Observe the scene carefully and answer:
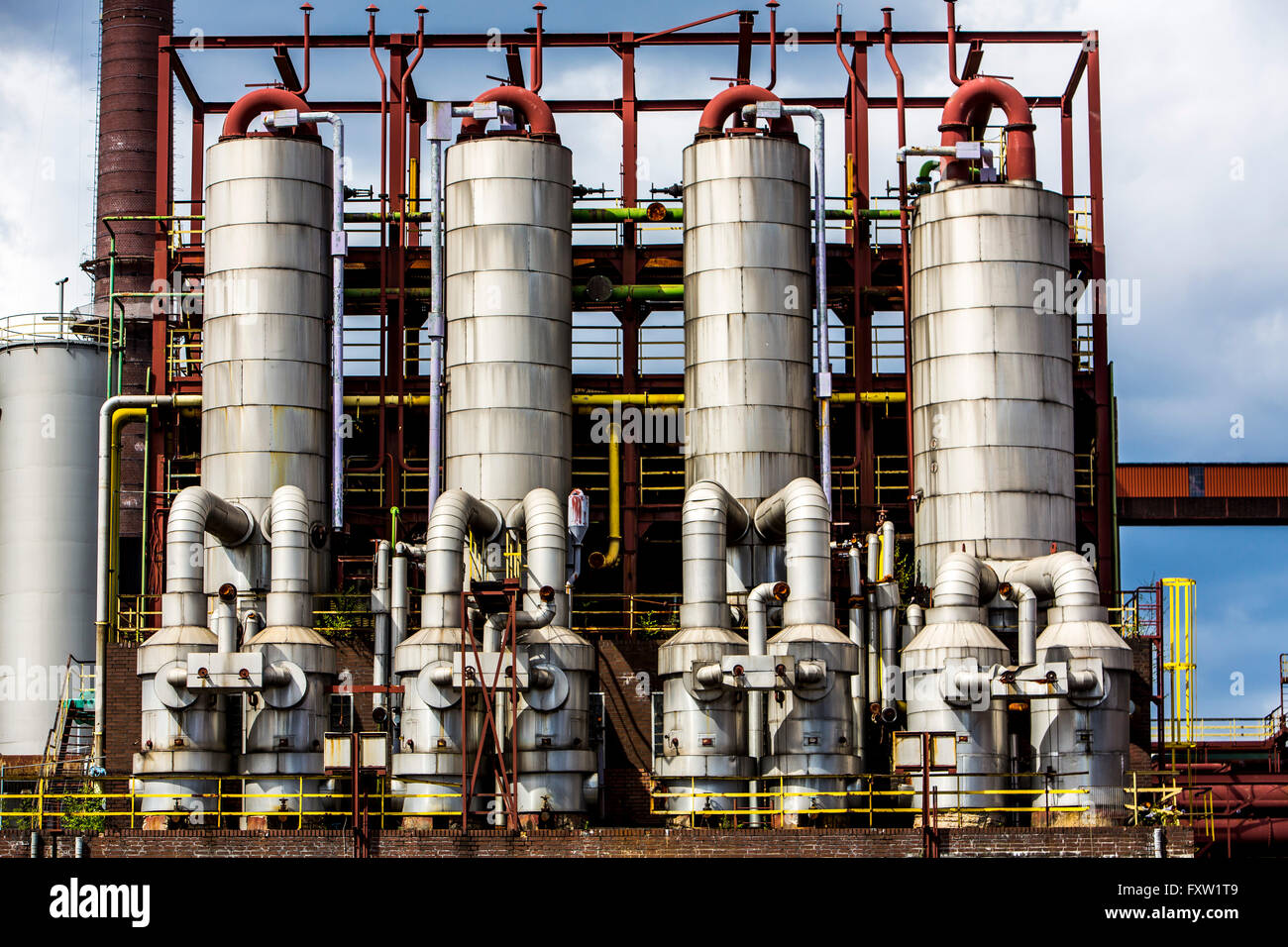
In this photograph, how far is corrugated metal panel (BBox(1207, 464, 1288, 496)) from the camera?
53219mm

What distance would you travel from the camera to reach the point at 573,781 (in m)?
37.8

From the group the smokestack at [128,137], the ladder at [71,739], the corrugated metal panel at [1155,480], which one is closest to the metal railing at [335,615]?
the ladder at [71,739]

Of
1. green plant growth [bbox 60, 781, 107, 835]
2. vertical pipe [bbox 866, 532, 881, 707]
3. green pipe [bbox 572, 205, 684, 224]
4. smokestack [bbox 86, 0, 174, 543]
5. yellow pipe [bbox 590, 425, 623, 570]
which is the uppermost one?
smokestack [bbox 86, 0, 174, 543]

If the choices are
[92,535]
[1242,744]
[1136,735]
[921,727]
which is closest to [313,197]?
[92,535]

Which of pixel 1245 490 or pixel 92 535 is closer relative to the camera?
A: pixel 92 535

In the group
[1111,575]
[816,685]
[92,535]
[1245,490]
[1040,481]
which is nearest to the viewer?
[816,685]

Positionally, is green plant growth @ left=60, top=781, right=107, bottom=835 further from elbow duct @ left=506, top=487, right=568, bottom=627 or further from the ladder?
elbow duct @ left=506, top=487, right=568, bottom=627

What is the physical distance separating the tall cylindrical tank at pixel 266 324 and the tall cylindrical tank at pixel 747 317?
8028 millimetres

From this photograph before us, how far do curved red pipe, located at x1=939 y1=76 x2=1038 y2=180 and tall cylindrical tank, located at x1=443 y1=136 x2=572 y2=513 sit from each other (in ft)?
27.6

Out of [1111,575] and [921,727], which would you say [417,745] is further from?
[1111,575]

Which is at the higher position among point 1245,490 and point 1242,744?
point 1245,490

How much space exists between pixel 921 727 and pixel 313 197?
57.5 feet

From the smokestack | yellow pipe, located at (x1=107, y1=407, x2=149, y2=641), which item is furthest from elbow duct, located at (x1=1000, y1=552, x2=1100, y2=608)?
the smokestack

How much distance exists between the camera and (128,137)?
196 feet
